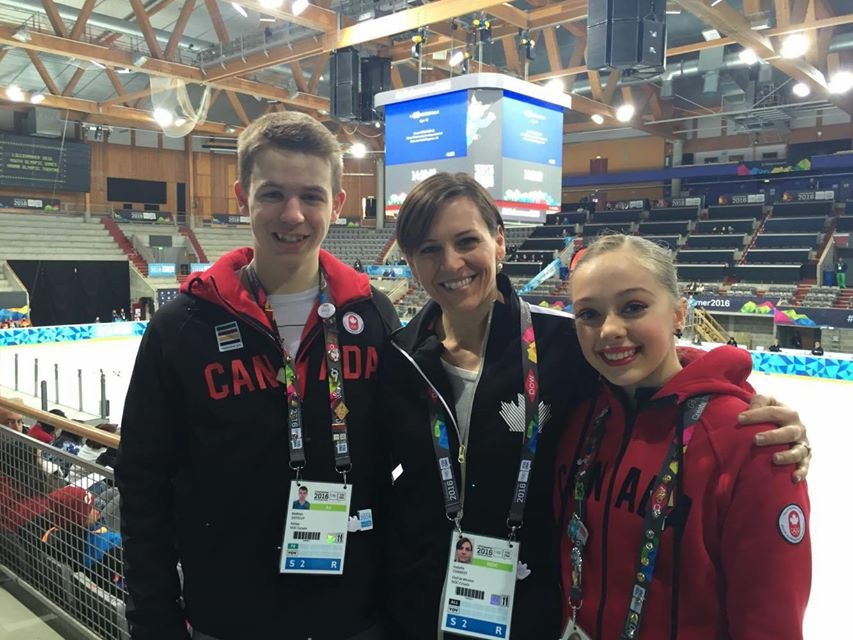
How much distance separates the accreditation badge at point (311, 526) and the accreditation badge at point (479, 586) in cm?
27

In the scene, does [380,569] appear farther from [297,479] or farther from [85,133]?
[85,133]

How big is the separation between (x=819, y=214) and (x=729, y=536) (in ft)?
75.9

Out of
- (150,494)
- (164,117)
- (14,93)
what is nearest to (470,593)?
(150,494)

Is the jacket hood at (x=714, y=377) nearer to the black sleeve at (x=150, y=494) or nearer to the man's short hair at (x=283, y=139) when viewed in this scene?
the man's short hair at (x=283, y=139)

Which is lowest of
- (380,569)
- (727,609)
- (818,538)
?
(818,538)

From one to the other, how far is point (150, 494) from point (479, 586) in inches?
30.4

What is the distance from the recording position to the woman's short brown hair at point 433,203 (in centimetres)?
161

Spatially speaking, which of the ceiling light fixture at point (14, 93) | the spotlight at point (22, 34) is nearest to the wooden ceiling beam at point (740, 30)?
the spotlight at point (22, 34)

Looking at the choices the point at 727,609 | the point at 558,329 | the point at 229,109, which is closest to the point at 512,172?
the point at 558,329

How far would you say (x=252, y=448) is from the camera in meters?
1.56

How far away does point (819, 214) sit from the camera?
21.0 m

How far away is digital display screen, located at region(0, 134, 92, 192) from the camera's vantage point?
22.7 metres

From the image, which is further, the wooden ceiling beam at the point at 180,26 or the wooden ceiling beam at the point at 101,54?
the wooden ceiling beam at the point at 101,54

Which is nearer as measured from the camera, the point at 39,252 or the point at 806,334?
the point at 806,334
